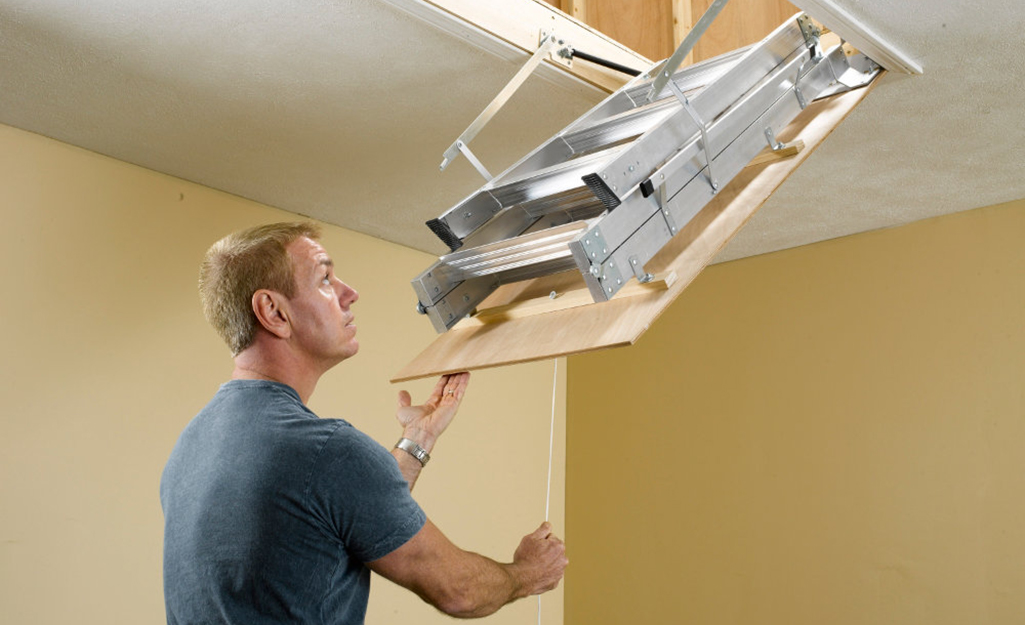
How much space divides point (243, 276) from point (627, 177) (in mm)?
785

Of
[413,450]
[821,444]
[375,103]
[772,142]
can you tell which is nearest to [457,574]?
[413,450]

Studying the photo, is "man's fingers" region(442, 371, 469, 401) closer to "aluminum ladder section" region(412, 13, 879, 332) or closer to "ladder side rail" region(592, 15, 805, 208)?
"aluminum ladder section" region(412, 13, 879, 332)

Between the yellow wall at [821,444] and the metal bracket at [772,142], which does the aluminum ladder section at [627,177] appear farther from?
the yellow wall at [821,444]

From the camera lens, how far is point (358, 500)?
1.54m

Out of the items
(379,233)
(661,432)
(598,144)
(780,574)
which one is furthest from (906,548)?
(379,233)

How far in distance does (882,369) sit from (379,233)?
216cm

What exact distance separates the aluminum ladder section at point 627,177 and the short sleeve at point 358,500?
58 centimetres

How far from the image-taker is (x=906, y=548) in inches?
144

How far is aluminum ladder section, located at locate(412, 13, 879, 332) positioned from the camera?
1951mm

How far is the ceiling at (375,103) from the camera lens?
2.40m

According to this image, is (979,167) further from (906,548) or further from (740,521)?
(740,521)

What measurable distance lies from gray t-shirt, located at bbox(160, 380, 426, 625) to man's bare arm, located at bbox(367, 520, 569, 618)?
4cm

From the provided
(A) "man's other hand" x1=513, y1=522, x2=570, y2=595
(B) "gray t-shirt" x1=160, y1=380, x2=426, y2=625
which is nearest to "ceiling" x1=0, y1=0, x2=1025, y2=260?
(B) "gray t-shirt" x1=160, y1=380, x2=426, y2=625

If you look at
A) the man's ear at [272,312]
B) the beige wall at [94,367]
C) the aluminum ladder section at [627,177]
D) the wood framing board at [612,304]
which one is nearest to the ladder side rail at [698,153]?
the aluminum ladder section at [627,177]
